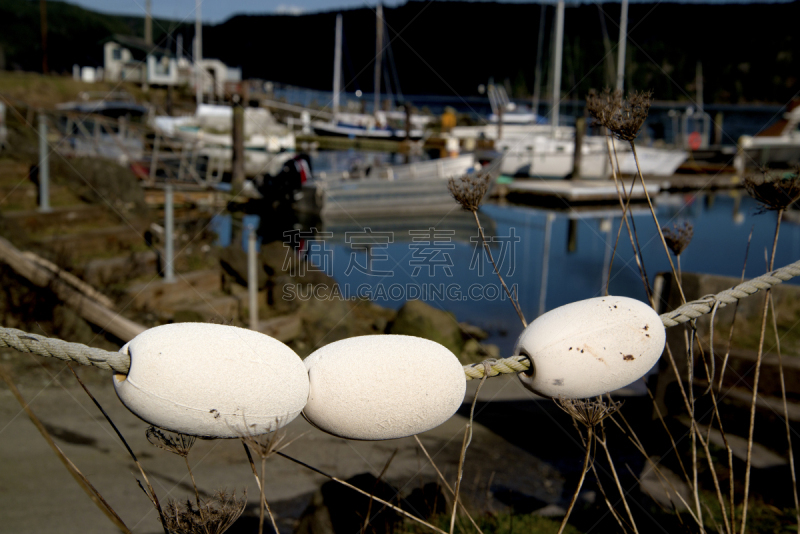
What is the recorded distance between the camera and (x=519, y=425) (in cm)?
608

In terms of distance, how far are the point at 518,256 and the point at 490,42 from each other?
343ft

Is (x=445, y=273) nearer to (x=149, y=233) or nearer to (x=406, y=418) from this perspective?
(x=149, y=233)

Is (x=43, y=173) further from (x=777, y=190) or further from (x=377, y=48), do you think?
(x=377, y=48)

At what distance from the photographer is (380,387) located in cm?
159

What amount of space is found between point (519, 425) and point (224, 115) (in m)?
33.6

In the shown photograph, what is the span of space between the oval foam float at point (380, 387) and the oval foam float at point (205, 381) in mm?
132

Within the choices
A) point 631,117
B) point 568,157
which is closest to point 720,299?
point 631,117

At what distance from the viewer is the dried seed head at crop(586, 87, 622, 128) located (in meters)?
2.06

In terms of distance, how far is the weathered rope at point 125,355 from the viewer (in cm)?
143

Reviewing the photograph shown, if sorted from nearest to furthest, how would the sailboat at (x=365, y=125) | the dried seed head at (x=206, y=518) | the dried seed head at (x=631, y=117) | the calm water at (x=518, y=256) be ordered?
the dried seed head at (x=206, y=518)
the dried seed head at (x=631, y=117)
the calm water at (x=518, y=256)
the sailboat at (x=365, y=125)

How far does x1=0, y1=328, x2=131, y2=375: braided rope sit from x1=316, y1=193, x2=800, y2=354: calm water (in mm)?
8243

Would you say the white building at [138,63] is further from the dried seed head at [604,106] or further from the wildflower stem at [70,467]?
the wildflower stem at [70,467]

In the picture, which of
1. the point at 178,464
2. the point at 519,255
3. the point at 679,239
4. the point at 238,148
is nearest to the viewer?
the point at 679,239

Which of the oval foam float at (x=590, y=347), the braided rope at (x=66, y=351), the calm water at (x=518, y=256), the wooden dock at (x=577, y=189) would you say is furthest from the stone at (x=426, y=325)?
the wooden dock at (x=577, y=189)
